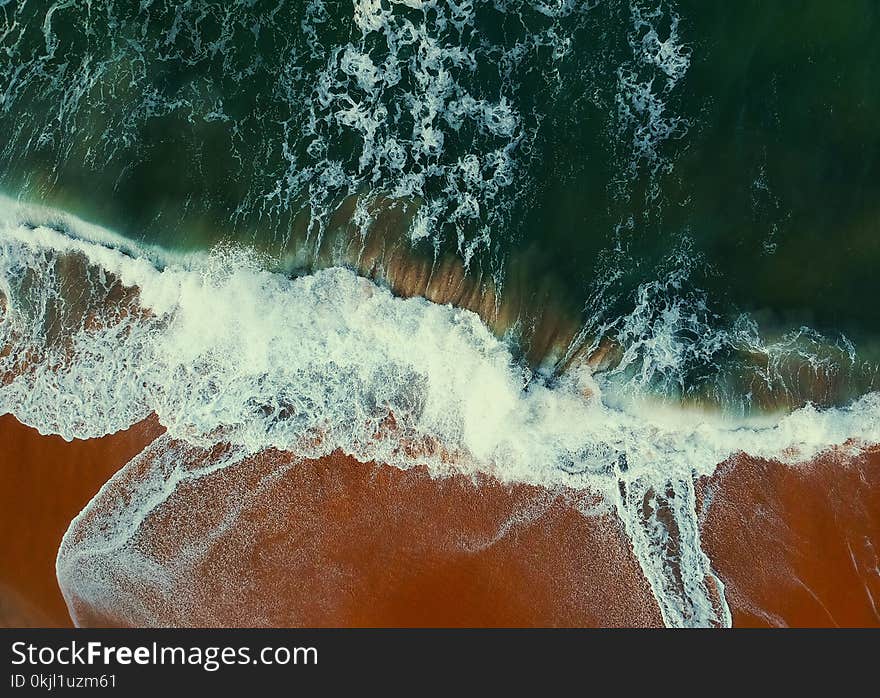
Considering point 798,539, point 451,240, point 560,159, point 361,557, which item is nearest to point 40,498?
point 361,557

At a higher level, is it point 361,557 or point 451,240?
point 451,240

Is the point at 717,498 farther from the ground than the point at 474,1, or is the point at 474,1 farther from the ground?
the point at 474,1

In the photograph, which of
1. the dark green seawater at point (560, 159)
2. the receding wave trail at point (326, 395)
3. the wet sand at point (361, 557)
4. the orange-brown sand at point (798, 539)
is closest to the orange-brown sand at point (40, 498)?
the receding wave trail at point (326, 395)

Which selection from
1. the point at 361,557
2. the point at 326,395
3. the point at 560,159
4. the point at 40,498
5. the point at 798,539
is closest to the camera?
the point at 798,539

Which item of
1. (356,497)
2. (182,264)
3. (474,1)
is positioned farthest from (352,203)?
(356,497)

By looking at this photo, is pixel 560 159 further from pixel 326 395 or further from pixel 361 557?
pixel 361 557
